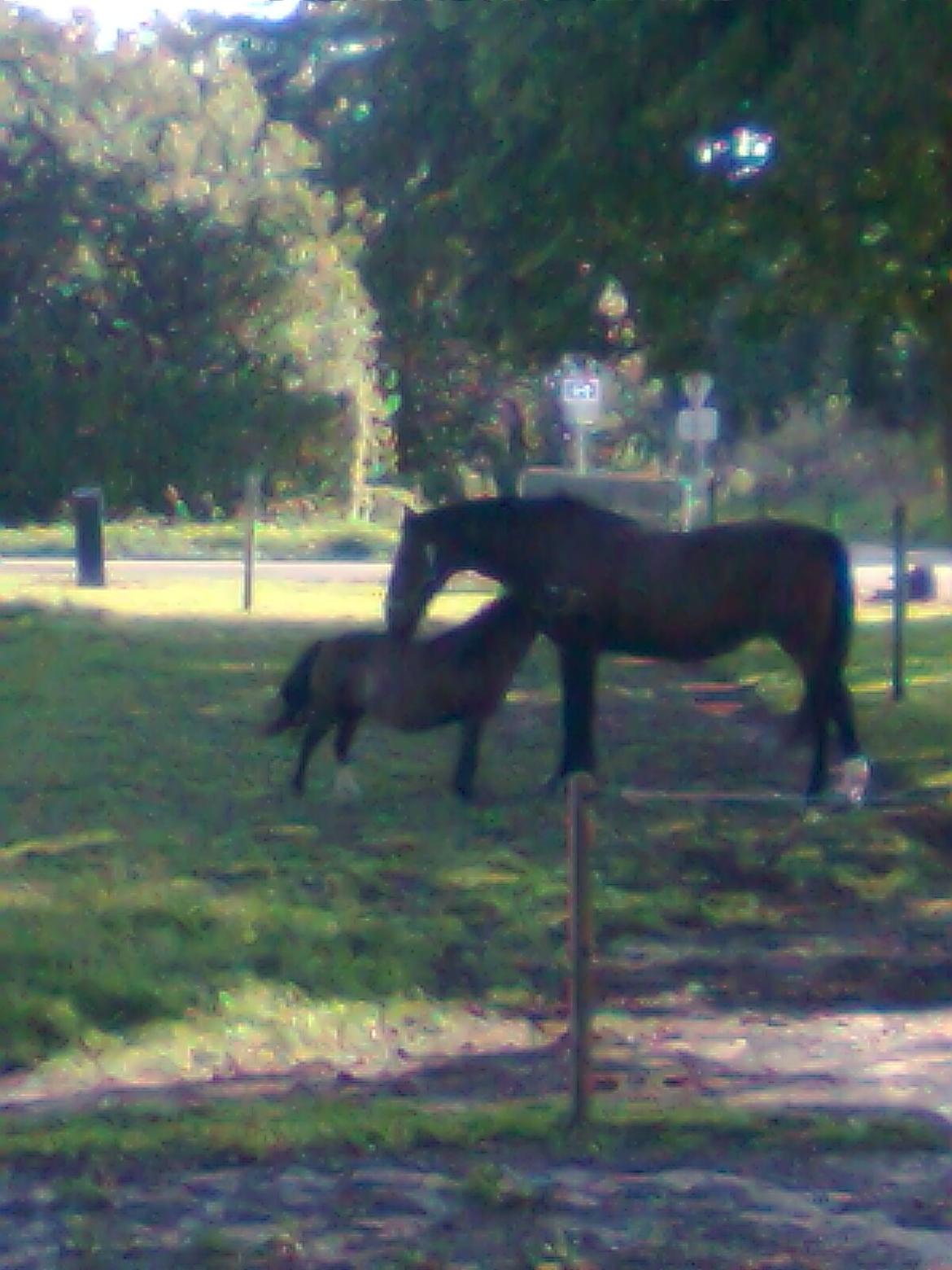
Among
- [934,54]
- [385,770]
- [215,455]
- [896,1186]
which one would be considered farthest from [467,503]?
[215,455]

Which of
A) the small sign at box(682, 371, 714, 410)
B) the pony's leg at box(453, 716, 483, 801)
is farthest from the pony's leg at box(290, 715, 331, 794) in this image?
the small sign at box(682, 371, 714, 410)

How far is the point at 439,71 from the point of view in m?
13.6

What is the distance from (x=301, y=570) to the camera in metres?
32.7

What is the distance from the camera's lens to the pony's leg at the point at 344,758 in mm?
12023

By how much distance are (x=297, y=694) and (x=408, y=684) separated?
0.70 metres

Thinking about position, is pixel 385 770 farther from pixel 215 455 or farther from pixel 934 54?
pixel 215 455

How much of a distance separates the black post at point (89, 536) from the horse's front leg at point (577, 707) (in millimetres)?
12519

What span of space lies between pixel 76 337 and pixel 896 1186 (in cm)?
1750

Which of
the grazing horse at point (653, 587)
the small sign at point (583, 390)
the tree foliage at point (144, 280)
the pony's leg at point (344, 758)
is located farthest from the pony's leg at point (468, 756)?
the small sign at point (583, 390)

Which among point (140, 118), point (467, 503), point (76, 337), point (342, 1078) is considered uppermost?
point (140, 118)

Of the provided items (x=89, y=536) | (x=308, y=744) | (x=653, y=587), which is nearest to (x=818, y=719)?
(x=653, y=587)

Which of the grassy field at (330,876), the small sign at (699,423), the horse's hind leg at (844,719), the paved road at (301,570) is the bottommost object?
the grassy field at (330,876)

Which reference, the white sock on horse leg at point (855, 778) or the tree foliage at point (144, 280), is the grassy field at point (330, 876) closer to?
the white sock on horse leg at point (855, 778)

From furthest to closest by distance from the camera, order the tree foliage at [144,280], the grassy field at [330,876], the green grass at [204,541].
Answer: the green grass at [204,541]
the tree foliage at [144,280]
the grassy field at [330,876]
